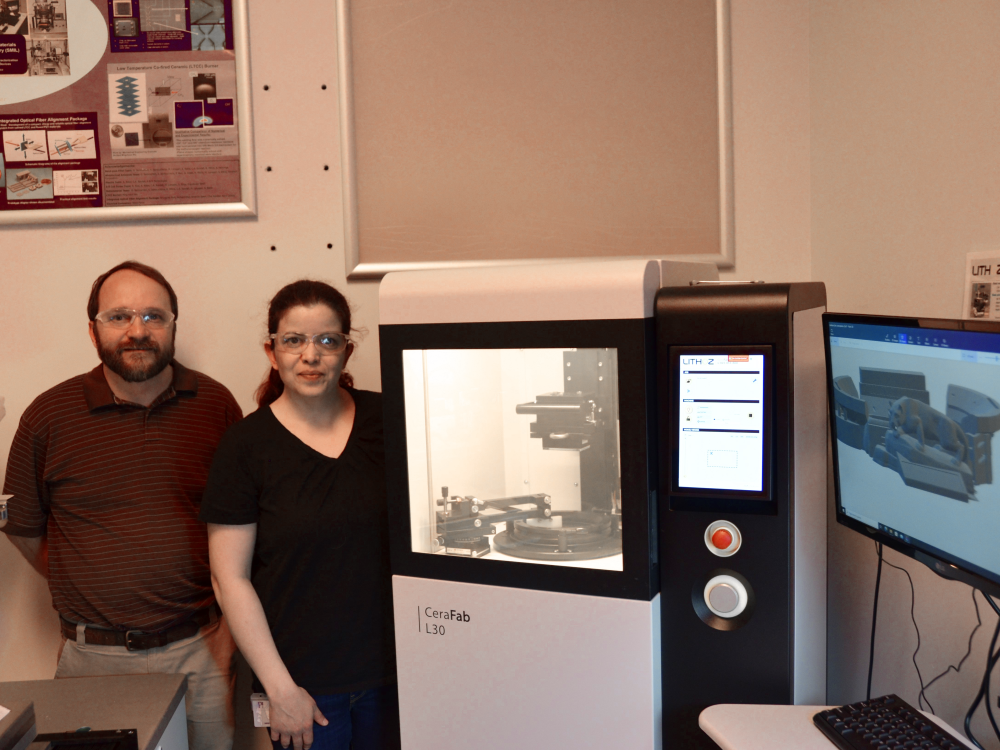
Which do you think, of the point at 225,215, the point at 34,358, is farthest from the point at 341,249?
the point at 34,358

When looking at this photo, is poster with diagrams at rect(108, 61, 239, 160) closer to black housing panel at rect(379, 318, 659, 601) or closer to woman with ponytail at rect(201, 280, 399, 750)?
woman with ponytail at rect(201, 280, 399, 750)

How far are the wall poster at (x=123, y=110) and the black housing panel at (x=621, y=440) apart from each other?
0.89 metres

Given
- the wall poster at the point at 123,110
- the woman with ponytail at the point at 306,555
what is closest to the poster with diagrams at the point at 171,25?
the wall poster at the point at 123,110

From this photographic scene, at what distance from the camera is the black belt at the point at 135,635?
1.76m

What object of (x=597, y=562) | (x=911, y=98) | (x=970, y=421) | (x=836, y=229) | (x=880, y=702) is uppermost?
(x=911, y=98)

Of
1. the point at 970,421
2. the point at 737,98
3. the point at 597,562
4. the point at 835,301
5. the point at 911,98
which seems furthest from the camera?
the point at 737,98

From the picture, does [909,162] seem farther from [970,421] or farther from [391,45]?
[391,45]

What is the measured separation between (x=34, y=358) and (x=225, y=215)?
2.00 ft

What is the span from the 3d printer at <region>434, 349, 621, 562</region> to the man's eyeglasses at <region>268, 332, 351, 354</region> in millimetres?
383

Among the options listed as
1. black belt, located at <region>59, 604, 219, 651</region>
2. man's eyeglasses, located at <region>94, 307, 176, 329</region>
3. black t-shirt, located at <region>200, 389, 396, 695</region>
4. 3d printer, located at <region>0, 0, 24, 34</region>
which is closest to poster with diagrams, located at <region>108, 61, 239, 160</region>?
3d printer, located at <region>0, 0, 24, 34</region>

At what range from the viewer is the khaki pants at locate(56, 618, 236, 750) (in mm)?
1777

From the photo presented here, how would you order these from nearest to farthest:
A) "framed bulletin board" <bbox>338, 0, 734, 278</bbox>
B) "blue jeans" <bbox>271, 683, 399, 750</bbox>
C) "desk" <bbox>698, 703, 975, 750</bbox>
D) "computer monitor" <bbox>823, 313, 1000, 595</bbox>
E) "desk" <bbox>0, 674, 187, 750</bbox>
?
1. "computer monitor" <bbox>823, 313, 1000, 595</bbox>
2. "desk" <bbox>698, 703, 975, 750</bbox>
3. "desk" <bbox>0, 674, 187, 750</bbox>
4. "blue jeans" <bbox>271, 683, 399, 750</bbox>
5. "framed bulletin board" <bbox>338, 0, 734, 278</bbox>

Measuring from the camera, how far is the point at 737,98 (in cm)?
196

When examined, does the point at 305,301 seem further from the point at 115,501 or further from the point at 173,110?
the point at 173,110
